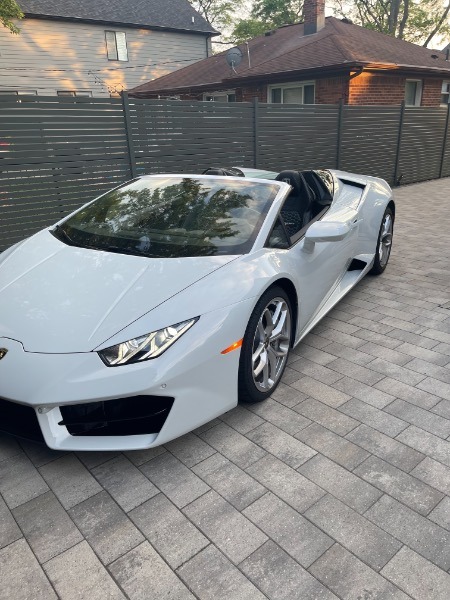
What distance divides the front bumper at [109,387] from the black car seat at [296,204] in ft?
4.37

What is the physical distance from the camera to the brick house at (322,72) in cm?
1359

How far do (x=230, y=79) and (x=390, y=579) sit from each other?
16.5m

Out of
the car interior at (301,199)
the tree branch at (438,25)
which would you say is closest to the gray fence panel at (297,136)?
the car interior at (301,199)

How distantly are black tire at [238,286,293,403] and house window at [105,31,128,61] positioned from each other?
21.7 meters

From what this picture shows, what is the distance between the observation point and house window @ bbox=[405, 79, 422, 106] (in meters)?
15.8

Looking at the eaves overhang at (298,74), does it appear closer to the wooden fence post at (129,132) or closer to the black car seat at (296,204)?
the wooden fence post at (129,132)

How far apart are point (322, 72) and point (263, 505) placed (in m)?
14.0

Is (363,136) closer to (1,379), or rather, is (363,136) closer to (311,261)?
(311,261)

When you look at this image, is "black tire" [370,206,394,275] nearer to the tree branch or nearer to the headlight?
the headlight

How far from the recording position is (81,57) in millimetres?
19922

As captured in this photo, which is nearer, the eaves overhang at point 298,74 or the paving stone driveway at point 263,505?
the paving stone driveway at point 263,505

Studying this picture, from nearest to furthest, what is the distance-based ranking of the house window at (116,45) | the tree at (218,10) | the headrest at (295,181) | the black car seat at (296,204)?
the black car seat at (296,204) < the headrest at (295,181) < the house window at (116,45) < the tree at (218,10)

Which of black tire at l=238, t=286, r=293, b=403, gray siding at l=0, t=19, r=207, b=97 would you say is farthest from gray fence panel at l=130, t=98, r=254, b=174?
gray siding at l=0, t=19, r=207, b=97

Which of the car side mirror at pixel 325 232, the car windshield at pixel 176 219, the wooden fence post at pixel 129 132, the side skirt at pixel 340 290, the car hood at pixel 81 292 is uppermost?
the wooden fence post at pixel 129 132
